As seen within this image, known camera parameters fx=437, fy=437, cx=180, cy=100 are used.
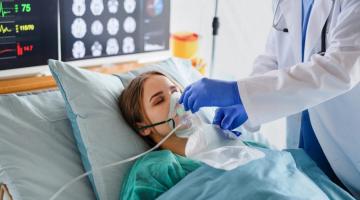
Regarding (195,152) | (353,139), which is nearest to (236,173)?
(195,152)

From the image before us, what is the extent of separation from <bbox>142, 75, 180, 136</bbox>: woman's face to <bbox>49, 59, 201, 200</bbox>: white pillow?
97 millimetres

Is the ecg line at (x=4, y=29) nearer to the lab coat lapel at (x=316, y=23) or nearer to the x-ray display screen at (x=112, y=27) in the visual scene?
the x-ray display screen at (x=112, y=27)

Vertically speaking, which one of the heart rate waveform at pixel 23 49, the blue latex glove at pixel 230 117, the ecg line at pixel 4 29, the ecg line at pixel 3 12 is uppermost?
the ecg line at pixel 3 12

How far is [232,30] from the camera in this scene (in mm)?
2396

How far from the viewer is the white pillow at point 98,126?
54.9 inches

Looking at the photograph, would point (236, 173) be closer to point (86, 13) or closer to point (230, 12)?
point (86, 13)

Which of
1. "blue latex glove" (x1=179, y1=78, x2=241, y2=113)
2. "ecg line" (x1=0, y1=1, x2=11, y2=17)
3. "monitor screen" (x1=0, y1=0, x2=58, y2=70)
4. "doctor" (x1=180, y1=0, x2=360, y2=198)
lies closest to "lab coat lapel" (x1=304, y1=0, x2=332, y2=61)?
"doctor" (x1=180, y1=0, x2=360, y2=198)

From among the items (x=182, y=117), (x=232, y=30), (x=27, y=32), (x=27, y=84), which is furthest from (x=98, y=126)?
(x=232, y=30)

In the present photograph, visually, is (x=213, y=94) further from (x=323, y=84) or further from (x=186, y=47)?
(x=186, y=47)

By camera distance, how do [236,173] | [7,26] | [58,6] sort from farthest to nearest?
1. [58,6]
2. [7,26]
3. [236,173]

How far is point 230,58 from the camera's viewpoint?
247cm

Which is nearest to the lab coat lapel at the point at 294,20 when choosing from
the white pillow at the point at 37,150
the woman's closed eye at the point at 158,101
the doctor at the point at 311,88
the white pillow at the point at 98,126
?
the doctor at the point at 311,88

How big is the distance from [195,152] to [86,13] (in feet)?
2.63

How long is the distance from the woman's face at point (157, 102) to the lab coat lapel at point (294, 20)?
465 mm
